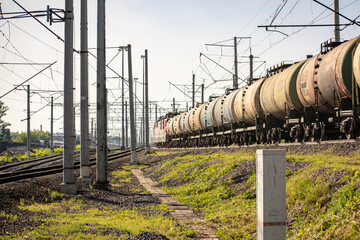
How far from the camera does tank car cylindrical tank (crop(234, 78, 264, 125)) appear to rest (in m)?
23.3

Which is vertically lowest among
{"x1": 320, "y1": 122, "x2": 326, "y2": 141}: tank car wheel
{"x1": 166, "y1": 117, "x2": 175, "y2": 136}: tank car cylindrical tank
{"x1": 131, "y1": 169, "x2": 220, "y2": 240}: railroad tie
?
{"x1": 131, "y1": 169, "x2": 220, "y2": 240}: railroad tie

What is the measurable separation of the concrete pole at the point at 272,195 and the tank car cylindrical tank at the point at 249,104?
1814 cm

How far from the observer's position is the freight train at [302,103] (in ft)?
47.4

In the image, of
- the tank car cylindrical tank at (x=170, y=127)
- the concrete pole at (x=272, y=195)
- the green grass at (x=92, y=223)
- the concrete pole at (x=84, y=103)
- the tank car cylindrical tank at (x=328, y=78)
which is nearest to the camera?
the concrete pole at (x=272, y=195)

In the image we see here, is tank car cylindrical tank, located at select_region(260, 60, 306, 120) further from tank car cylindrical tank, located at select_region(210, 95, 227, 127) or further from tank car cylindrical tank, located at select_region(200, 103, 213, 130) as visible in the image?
tank car cylindrical tank, located at select_region(200, 103, 213, 130)

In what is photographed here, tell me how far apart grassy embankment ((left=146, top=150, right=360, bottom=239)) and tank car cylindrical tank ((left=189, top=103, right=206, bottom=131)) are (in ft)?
79.1

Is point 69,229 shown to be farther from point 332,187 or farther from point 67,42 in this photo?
point 67,42

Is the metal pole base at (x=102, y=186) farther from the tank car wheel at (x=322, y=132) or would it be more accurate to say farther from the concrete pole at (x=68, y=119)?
the tank car wheel at (x=322, y=132)

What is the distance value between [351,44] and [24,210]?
35.6 feet

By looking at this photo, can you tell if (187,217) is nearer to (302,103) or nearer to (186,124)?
(302,103)

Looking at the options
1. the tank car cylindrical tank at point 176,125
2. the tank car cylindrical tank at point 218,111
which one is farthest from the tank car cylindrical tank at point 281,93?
the tank car cylindrical tank at point 176,125

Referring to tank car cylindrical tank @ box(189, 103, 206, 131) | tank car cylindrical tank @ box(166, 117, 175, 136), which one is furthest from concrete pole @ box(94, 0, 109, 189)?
tank car cylindrical tank @ box(166, 117, 175, 136)

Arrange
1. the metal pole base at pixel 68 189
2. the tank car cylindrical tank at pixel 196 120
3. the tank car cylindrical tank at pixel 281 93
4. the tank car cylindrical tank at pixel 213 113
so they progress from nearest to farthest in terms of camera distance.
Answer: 1. the metal pole base at pixel 68 189
2. the tank car cylindrical tank at pixel 281 93
3. the tank car cylindrical tank at pixel 213 113
4. the tank car cylindrical tank at pixel 196 120

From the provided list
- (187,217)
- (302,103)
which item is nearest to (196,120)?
(302,103)
